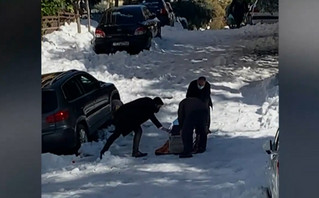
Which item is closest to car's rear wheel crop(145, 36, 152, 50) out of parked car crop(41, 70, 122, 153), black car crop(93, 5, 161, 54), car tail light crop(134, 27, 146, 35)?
black car crop(93, 5, 161, 54)

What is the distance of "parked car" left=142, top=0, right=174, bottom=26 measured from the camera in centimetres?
1867

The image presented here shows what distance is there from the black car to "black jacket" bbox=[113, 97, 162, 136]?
6751 mm

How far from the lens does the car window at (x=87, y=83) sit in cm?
1064

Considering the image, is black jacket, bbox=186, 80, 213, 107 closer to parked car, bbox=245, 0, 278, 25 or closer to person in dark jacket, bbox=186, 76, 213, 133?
person in dark jacket, bbox=186, 76, 213, 133

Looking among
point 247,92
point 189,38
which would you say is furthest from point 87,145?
point 189,38

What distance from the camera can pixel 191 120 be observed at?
9805 millimetres

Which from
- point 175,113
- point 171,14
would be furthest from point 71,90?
point 171,14

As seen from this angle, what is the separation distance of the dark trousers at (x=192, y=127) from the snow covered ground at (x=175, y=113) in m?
0.24

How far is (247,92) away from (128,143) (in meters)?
3.78

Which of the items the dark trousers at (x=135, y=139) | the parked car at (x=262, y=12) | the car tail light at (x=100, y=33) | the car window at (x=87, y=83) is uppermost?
the parked car at (x=262, y=12)

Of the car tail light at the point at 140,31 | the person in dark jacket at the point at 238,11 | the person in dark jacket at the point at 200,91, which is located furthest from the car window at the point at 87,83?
the person in dark jacket at the point at 238,11

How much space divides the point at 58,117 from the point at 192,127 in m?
2.07

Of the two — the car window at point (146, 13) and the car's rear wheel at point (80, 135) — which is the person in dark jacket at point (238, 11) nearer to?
the car window at point (146, 13)
